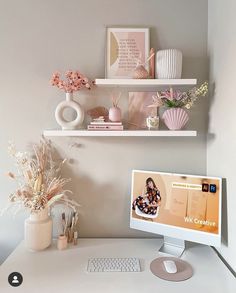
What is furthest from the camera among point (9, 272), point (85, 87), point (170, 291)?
point (85, 87)

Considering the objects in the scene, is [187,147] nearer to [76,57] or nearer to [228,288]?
[228,288]

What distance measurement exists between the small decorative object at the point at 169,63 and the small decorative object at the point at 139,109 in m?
0.18

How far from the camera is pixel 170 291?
1040 millimetres

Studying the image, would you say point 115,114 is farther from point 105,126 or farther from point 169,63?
point 169,63

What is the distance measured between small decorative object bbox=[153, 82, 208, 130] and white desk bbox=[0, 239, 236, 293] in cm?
76

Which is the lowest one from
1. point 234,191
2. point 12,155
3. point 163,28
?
point 234,191

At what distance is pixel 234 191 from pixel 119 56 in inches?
41.5

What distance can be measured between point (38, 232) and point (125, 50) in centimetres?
124

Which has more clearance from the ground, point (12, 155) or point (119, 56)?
point (119, 56)

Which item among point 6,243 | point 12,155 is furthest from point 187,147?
point 6,243

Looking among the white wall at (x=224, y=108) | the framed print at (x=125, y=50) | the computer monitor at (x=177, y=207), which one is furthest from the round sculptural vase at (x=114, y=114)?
the white wall at (x=224, y=108)
